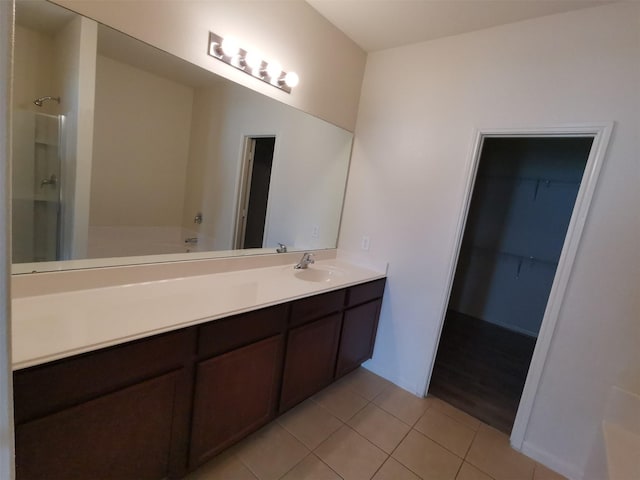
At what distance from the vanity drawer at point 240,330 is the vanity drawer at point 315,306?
0.09 m

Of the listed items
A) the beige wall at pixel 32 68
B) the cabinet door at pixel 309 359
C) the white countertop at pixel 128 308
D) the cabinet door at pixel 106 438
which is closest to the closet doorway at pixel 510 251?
the cabinet door at pixel 309 359

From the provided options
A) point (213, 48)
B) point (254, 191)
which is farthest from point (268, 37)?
point (254, 191)

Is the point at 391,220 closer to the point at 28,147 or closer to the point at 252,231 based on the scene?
the point at 252,231

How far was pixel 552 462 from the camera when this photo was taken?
5.94ft

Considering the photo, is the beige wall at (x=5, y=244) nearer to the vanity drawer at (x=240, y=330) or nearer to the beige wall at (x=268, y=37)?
the vanity drawer at (x=240, y=330)

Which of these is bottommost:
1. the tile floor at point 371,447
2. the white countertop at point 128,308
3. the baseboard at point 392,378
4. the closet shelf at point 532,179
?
the tile floor at point 371,447

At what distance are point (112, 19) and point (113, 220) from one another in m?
0.89

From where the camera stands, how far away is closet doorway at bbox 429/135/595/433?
3270 millimetres

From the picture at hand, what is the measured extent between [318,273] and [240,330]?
101 cm

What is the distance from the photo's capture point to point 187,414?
4.35 feet

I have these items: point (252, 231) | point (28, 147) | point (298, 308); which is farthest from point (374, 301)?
point (28, 147)

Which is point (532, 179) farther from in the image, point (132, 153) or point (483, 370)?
point (132, 153)

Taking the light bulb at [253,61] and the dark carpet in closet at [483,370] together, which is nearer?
the light bulb at [253,61]

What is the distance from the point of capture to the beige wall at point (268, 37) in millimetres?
1333
